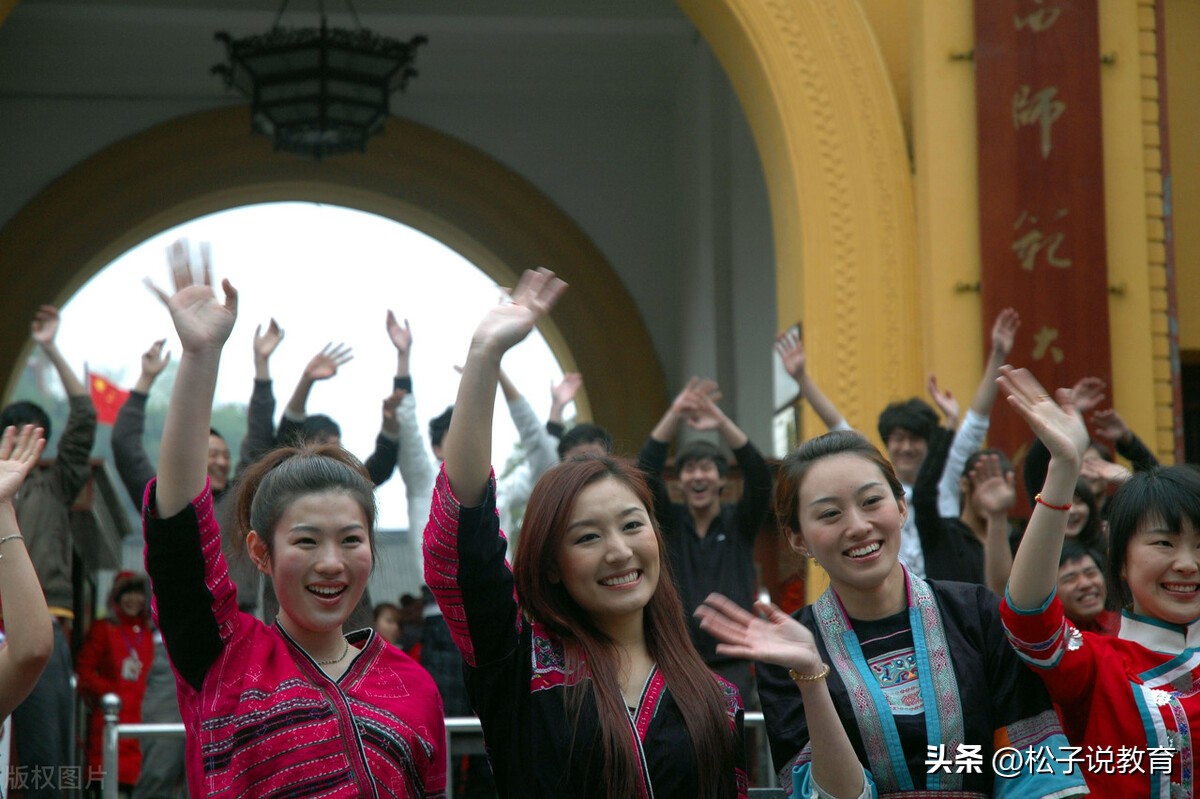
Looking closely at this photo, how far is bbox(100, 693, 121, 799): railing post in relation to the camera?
11.8 ft

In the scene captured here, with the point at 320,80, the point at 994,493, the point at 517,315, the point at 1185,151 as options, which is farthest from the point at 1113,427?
the point at 320,80

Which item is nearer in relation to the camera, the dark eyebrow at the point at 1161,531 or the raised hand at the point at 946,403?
the dark eyebrow at the point at 1161,531

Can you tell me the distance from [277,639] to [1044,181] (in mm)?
4291

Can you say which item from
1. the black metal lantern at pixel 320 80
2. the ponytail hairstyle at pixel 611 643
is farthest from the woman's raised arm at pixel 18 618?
the black metal lantern at pixel 320 80

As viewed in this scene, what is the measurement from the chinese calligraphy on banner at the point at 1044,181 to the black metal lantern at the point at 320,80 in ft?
9.19

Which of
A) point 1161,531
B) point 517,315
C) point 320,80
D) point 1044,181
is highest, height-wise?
point 320,80

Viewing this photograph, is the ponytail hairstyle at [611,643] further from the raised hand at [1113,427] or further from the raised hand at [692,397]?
the raised hand at [1113,427]

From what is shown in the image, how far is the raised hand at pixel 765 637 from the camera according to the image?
235cm

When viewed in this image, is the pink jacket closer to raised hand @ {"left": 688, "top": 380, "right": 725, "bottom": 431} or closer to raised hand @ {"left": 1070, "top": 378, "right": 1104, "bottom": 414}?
raised hand @ {"left": 688, "top": 380, "right": 725, "bottom": 431}

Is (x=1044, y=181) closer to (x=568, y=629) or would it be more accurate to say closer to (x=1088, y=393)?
(x=1088, y=393)

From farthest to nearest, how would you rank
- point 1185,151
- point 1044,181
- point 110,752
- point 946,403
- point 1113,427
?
1. point 1185,151
2. point 1044,181
3. point 946,403
4. point 1113,427
5. point 110,752

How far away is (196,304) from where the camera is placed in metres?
2.49

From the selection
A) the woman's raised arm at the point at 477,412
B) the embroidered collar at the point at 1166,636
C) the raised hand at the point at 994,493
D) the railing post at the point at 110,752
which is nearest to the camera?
the woman's raised arm at the point at 477,412

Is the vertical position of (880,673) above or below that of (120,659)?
above
